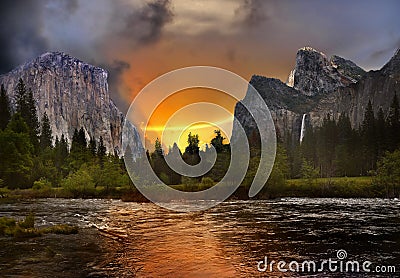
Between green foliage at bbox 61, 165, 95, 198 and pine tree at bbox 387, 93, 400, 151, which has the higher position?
pine tree at bbox 387, 93, 400, 151

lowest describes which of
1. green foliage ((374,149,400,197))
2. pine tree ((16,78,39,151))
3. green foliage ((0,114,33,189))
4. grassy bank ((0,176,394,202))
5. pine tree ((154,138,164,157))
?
grassy bank ((0,176,394,202))

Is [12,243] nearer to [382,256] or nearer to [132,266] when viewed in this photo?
[132,266]

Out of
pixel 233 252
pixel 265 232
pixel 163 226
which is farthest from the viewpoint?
pixel 163 226

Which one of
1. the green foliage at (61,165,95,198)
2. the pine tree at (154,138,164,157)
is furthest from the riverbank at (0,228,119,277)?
the pine tree at (154,138,164,157)

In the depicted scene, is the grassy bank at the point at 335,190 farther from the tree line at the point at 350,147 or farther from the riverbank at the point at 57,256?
the riverbank at the point at 57,256

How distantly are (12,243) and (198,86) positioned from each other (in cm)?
1907

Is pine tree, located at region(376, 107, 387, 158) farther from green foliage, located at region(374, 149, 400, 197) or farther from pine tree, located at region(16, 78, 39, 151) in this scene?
pine tree, located at region(16, 78, 39, 151)

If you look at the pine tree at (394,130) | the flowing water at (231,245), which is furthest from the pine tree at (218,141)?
the flowing water at (231,245)

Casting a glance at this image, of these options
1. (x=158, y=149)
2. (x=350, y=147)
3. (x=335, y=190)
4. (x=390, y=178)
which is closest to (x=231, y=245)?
(x=335, y=190)

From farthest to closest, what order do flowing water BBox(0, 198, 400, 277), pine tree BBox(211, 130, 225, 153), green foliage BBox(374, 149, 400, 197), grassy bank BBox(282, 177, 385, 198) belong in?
pine tree BBox(211, 130, 225, 153), grassy bank BBox(282, 177, 385, 198), green foliage BBox(374, 149, 400, 197), flowing water BBox(0, 198, 400, 277)

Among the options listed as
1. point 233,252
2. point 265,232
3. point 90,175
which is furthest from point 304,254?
point 90,175

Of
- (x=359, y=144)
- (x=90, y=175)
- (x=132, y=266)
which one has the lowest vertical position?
(x=132, y=266)

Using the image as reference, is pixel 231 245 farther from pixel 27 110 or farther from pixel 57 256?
pixel 27 110

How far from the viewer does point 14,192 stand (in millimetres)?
79438
